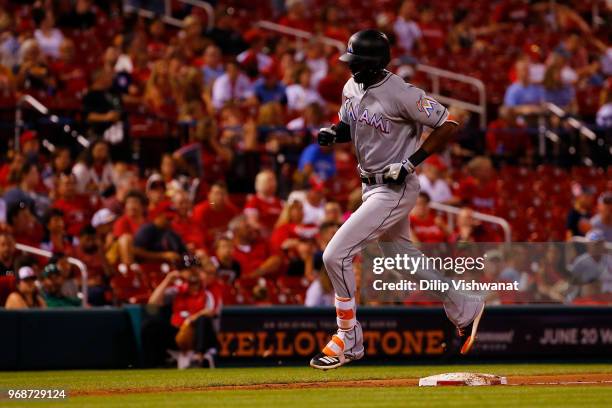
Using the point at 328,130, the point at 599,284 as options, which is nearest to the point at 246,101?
the point at 599,284

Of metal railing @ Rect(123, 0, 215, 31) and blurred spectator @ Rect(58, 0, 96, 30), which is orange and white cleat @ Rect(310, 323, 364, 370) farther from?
metal railing @ Rect(123, 0, 215, 31)

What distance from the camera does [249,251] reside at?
1409cm

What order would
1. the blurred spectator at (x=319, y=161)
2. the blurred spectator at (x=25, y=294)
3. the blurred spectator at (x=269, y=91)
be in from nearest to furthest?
1. the blurred spectator at (x=25, y=294)
2. the blurred spectator at (x=319, y=161)
3. the blurred spectator at (x=269, y=91)

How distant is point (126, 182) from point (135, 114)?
1.54 metres

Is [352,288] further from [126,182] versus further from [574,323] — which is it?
[126,182]

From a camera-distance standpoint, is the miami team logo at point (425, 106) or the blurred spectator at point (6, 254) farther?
the blurred spectator at point (6, 254)

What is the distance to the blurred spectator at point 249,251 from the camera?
546 inches

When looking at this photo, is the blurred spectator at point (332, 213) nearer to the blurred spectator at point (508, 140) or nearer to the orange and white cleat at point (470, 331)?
the blurred spectator at point (508, 140)

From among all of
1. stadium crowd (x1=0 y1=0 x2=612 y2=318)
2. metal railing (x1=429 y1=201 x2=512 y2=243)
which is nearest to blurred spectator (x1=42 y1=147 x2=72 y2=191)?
stadium crowd (x1=0 y1=0 x2=612 y2=318)

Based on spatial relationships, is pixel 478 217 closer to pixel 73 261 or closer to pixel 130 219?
pixel 130 219

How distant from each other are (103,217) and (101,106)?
2273 millimetres

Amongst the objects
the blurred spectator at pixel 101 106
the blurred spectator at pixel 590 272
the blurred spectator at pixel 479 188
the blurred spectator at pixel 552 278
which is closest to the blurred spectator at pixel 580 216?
the blurred spectator at pixel 479 188

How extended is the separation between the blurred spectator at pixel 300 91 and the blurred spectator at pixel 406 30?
323 centimetres

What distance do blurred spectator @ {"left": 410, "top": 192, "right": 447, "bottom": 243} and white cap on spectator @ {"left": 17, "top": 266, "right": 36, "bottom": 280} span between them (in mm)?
4369
